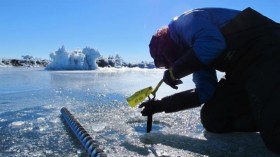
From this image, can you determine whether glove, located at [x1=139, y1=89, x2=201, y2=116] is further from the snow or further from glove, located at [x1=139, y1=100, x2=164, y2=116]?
the snow

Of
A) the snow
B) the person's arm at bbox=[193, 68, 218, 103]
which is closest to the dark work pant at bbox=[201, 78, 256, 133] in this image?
the person's arm at bbox=[193, 68, 218, 103]

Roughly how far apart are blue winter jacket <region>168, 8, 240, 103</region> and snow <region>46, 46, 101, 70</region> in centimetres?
3419

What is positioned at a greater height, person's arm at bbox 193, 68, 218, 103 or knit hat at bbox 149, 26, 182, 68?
Answer: knit hat at bbox 149, 26, 182, 68

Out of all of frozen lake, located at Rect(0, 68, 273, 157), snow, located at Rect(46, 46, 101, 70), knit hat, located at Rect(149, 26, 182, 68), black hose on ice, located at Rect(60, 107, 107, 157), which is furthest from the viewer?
snow, located at Rect(46, 46, 101, 70)

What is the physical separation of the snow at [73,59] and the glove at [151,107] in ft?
111

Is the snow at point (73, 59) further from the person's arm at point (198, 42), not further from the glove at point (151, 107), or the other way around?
the person's arm at point (198, 42)

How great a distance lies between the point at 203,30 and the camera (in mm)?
2223

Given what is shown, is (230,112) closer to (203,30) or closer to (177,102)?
(177,102)

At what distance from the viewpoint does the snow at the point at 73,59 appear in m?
36.1

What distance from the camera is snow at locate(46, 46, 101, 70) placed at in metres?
36.1

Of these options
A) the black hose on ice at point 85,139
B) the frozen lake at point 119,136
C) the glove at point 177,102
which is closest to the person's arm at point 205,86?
the glove at point 177,102

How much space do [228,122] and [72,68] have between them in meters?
35.6

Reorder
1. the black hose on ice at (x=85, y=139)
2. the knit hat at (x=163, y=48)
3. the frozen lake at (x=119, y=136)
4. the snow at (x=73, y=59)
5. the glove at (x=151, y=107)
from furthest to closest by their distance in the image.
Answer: the snow at (x=73, y=59) < the glove at (x=151, y=107) < the knit hat at (x=163, y=48) < the frozen lake at (x=119, y=136) < the black hose on ice at (x=85, y=139)

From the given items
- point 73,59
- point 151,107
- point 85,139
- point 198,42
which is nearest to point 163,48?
point 198,42
